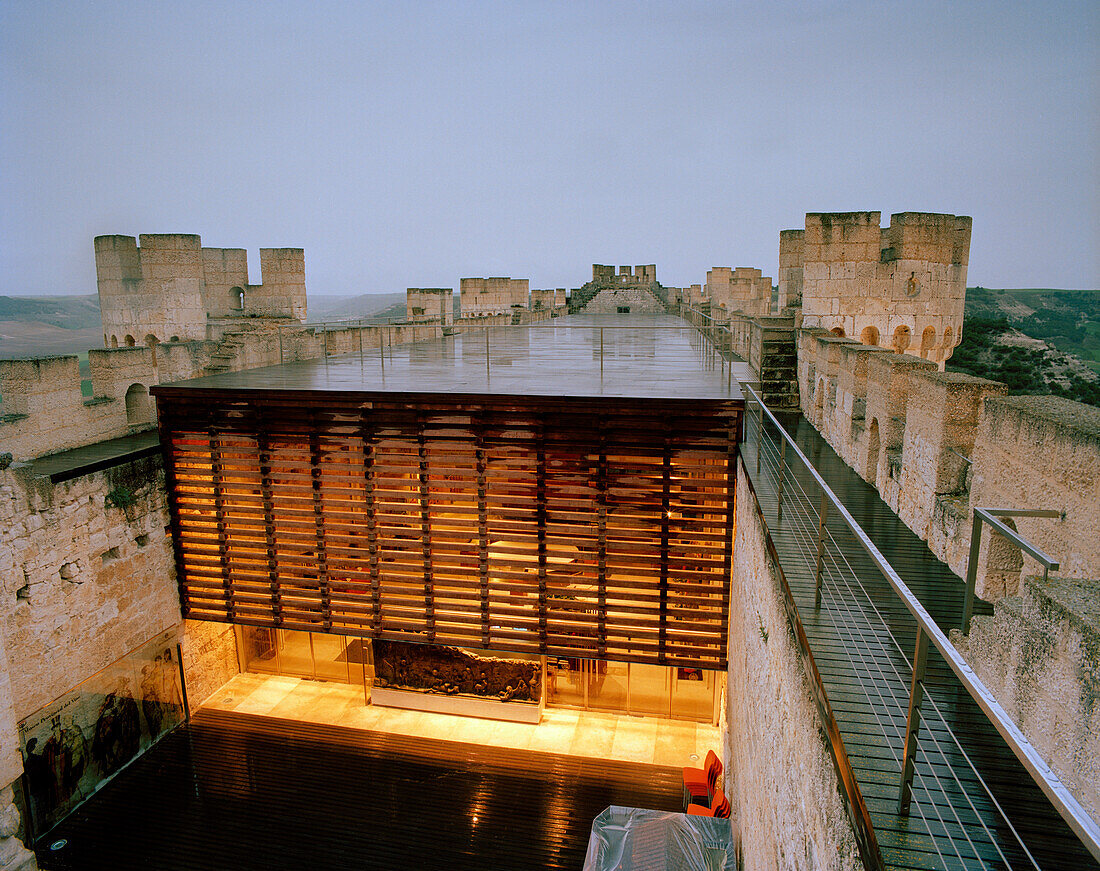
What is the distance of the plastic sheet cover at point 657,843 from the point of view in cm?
552

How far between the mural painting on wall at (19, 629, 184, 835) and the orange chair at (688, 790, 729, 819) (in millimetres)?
6565

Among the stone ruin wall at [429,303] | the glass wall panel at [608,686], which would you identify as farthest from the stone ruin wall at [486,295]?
the glass wall panel at [608,686]

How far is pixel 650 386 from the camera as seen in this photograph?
771 centimetres

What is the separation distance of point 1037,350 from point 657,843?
3772 centimetres

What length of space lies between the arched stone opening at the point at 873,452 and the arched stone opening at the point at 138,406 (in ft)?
30.8

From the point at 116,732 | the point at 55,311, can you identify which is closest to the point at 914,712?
the point at 116,732

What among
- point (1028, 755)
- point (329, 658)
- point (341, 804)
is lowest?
point (341, 804)

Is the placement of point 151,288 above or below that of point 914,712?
above

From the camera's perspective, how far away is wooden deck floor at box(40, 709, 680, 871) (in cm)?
682

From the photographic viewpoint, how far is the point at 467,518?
7.73 m

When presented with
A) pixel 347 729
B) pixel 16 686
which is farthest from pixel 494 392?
pixel 16 686

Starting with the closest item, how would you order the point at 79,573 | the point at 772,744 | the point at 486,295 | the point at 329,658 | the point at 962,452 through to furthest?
the point at 772,744
the point at 962,452
the point at 79,573
the point at 329,658
the point at 486,295

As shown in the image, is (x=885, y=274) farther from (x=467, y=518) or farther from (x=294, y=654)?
(x=294, y=654)

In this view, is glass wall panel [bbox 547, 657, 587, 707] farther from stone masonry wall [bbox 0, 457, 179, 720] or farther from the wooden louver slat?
stone masonry wall [bbox 0, 457, 179, 720]
